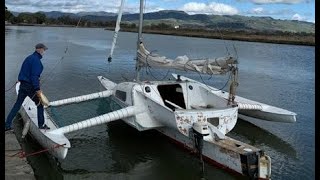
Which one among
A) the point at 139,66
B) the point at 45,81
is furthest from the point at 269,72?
the point at 139,66

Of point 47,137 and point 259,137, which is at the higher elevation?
point 47,137

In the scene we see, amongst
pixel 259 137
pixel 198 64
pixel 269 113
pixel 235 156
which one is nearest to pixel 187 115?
pixel 235 156

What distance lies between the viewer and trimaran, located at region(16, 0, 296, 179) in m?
11.1

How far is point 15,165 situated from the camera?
9.43 m

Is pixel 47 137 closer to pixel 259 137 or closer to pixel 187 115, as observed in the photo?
pixel 187 115

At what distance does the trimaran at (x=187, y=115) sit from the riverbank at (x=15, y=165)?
1143 mm

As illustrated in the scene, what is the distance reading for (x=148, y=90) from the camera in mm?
13828

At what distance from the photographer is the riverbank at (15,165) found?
29.5 feet

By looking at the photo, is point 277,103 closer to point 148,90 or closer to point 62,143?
point 148,90

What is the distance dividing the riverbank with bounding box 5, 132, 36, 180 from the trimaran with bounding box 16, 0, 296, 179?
114 cm

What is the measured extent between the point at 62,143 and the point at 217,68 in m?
5.52

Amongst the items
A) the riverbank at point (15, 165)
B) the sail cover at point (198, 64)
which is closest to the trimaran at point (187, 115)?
the sail cover at point (198, 64)

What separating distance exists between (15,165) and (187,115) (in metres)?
4.89

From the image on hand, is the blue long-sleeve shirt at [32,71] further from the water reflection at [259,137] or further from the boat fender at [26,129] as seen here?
the water reflection at [259,137]
